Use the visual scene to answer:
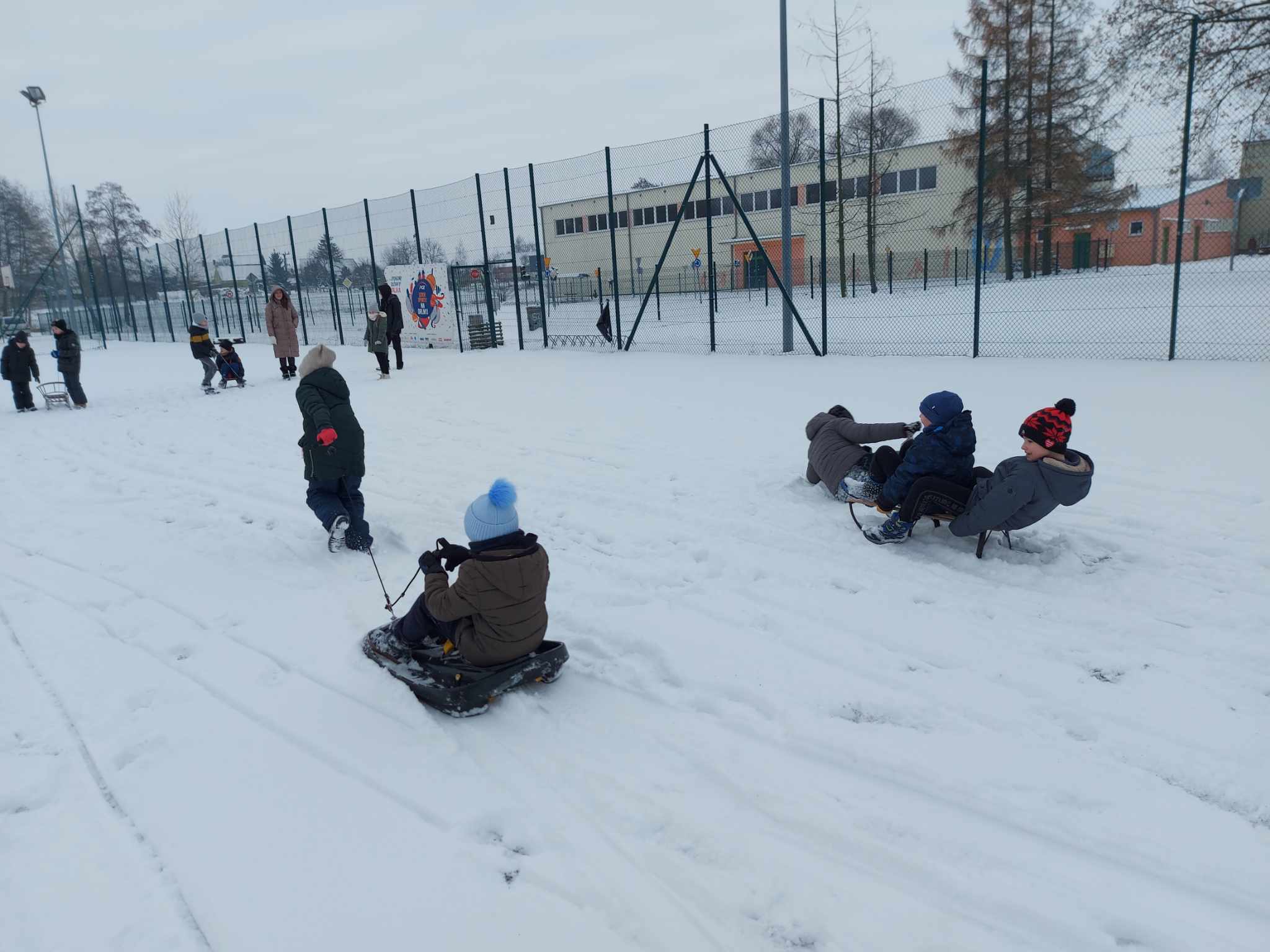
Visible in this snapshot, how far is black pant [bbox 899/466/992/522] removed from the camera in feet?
15.6

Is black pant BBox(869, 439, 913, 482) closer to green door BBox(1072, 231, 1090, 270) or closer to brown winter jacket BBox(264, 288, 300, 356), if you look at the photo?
brown winter jacket BBox(264, 288, 300, 356)

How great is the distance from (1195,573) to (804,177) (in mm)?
15140

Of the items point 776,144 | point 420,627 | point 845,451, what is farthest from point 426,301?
point 420,627

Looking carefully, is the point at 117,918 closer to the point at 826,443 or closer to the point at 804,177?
the point at 826,443

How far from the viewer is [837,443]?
5711 mm

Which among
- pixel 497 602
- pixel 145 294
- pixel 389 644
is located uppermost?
pixel 145 294

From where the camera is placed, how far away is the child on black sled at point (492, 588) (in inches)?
128

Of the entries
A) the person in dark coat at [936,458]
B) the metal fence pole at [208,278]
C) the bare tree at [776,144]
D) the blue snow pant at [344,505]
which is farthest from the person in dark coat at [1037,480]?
the metal fence pole at [208,278]

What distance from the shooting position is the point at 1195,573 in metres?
4.30

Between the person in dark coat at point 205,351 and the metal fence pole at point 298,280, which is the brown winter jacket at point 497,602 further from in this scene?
the metal fence pole at point 298,280

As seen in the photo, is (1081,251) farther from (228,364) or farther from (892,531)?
(892,531)

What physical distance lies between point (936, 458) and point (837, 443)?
0.97 metres

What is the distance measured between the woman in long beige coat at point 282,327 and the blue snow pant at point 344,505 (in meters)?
9.90

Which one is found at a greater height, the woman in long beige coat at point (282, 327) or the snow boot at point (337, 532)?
the woman in long beige coat at point (282, 327)
